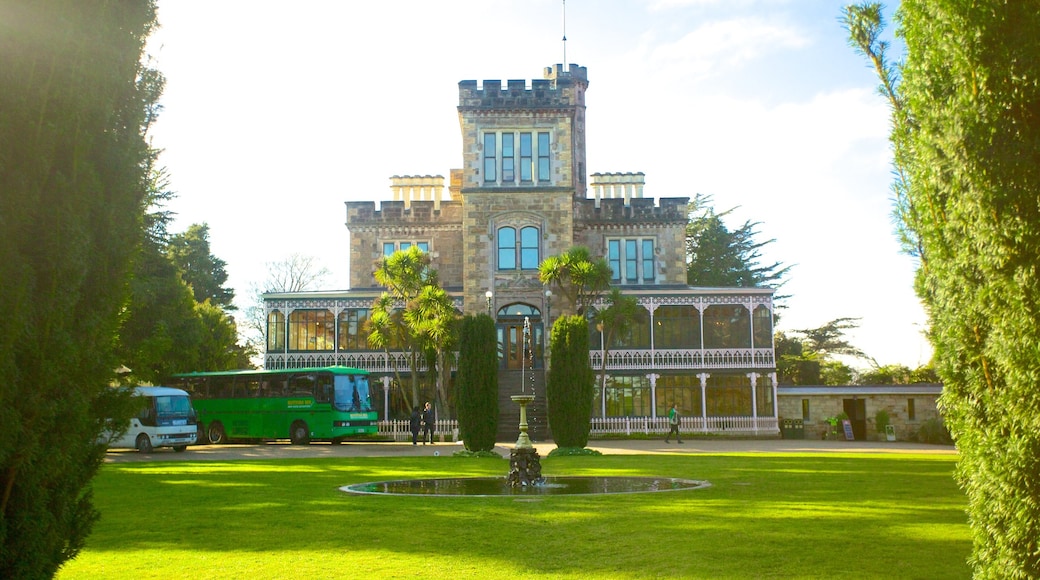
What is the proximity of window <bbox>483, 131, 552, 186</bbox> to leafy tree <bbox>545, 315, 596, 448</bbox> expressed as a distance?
14.7m

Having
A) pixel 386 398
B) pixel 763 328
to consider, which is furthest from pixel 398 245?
pixel 763 328

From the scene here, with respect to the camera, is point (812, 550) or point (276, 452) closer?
point (812, 550)

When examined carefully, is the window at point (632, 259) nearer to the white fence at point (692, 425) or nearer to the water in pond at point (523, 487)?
the white fence at point (692, 425)

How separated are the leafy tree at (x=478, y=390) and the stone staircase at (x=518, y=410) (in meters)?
8.63

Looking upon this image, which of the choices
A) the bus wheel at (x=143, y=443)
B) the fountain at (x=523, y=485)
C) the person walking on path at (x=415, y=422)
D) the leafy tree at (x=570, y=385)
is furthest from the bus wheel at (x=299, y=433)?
the fountain at (x=523, y=485)

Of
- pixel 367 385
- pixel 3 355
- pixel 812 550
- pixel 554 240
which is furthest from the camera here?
pixel 554 240

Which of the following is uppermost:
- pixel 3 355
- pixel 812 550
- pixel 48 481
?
pixel 3 355

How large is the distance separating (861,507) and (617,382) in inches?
1078

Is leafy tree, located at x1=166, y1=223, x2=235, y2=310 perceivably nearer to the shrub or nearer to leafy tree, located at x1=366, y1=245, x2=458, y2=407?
leafy tree, located at x1=366, y1=245, x2=458, y2=407

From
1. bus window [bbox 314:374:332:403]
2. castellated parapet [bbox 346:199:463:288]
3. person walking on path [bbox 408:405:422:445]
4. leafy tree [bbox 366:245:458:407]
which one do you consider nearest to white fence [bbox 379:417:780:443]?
leafy tree [bbox 366:245:458:407]

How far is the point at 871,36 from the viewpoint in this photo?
597 cm

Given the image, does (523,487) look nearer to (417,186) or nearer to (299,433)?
(299,433)

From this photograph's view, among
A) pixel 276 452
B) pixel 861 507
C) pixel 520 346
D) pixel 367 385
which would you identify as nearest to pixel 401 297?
pixel 367 385

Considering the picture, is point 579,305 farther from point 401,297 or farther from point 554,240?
point 401,297
